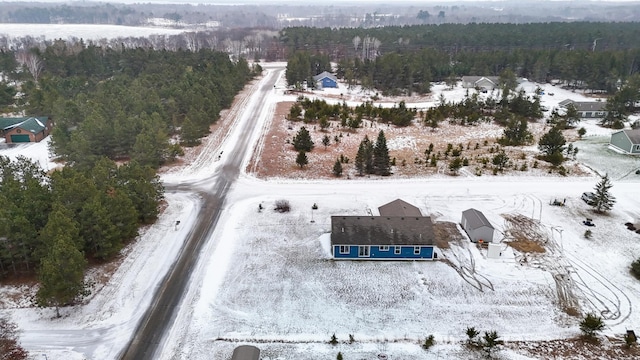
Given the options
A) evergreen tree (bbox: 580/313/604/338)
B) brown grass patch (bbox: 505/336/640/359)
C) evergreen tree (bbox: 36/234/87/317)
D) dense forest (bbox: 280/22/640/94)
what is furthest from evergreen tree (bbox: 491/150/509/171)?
dense forest (bbox: 280/22/640/94)

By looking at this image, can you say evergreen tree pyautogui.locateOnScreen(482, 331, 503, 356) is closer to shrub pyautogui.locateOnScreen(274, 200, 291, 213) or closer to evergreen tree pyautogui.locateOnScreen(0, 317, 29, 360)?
shrub pyautogui.locateOnScreen(274, 200, 291, 213)

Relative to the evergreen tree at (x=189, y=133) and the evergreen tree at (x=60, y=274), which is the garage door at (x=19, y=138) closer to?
the evergreen tree at (x=189, y=133)

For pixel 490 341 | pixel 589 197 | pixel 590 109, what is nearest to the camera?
pixel 490 341

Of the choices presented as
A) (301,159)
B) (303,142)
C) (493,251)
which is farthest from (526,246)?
(303,142)

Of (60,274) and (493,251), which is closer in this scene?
(60,274)

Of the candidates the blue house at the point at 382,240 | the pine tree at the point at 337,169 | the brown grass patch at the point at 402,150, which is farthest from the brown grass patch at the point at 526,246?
the pine tree at the point at 337,169

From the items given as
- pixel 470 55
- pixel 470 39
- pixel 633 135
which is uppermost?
pixel 470 39

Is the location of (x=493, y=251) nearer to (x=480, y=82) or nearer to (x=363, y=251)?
(x=363, y=251)
